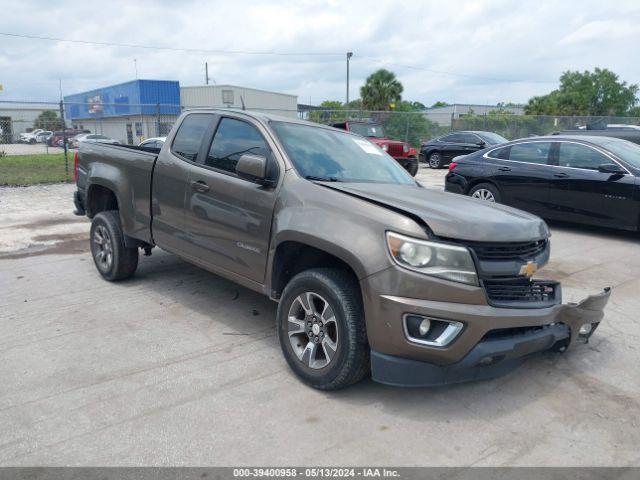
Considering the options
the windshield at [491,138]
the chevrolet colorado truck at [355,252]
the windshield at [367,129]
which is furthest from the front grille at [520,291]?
the windshield at [491,138]

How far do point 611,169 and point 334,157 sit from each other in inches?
217

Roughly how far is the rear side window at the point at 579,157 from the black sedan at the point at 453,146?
35.7 ft

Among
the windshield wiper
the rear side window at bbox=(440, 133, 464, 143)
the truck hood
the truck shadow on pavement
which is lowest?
the truck shadow on pavement

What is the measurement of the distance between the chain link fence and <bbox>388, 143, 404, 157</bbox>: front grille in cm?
196

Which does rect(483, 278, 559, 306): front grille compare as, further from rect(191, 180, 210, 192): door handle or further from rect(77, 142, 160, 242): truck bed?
rect(77, 142, 160, 242): truck bed

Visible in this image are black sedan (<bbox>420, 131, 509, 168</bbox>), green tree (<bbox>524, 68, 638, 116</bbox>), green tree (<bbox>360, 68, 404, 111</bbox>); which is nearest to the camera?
black sedan (<bbox>420, 131, 509, 168</bbox>)

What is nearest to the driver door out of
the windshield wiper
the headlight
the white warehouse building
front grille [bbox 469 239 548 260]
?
the windshield wiper

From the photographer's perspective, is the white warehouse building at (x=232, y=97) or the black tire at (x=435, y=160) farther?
the white warehouse building at (x=232, y=97)

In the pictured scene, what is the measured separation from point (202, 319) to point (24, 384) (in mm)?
1558

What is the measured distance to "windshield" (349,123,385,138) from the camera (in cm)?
1675

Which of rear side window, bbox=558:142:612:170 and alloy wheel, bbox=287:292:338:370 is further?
rear side window, bbox=558:142:612:170

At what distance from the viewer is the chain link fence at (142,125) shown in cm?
1734

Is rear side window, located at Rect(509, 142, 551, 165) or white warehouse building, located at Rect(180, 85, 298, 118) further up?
white warehouse building, located at Rect(180, 85, 298, 118)

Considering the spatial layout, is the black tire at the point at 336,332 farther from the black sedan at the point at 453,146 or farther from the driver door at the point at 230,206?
the black sedan at the point at 453,146
